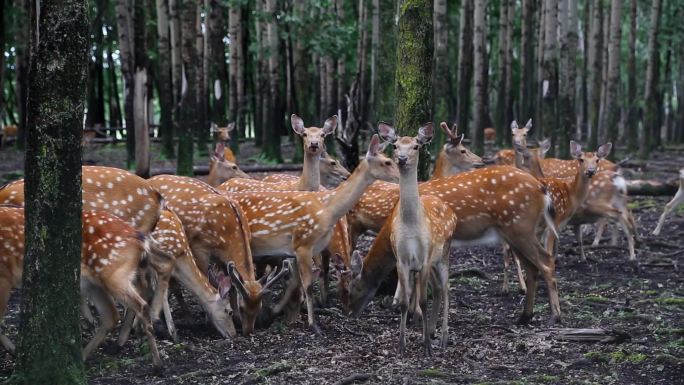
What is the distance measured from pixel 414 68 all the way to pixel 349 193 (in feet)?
5.21

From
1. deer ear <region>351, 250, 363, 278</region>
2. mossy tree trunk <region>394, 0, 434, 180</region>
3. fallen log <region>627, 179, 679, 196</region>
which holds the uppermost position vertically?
mossy tree trunk <region>394, 0, 434, 180</region>

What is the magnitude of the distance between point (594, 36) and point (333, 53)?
6622mm

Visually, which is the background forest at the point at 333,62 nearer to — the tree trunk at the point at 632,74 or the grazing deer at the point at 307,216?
the tree trunk at the point at 632,74

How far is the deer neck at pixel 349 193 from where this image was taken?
7906 millimetres

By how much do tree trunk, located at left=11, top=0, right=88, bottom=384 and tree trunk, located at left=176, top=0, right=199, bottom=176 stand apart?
9.34 m

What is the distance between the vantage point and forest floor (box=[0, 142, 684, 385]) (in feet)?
20.4

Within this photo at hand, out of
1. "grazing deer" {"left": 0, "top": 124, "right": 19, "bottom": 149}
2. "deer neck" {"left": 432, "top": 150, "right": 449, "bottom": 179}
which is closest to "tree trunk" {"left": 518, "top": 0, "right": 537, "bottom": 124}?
"deer neck" {"left": 432, "top": 150, "right": 449, "bottom": 179}

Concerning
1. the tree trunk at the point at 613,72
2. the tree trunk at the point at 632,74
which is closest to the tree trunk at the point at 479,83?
the tree trunk at the point at 613,72

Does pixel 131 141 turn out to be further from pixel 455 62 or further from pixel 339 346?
pixel 455 62

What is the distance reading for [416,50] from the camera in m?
8.81

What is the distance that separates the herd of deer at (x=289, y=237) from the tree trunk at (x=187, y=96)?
5479 millimetres

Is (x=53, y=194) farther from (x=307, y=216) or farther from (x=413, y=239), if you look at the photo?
(x=307, y=216)

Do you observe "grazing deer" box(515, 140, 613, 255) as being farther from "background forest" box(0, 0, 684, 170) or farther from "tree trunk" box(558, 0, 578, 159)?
"tree trunk" box(558, 0, 578, 159)

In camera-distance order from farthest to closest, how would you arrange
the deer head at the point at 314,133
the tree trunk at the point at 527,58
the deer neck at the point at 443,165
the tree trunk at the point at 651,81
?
the tree trunk at the point at 527,58 < the tree trunk at the point at 651,81 < the deer neck at the point at 443,165 < the deer head at the point at 314,133
